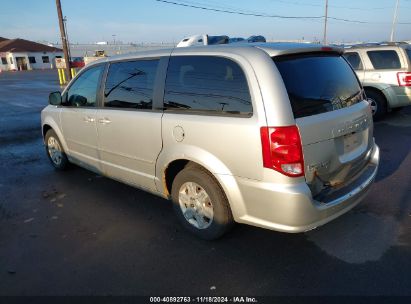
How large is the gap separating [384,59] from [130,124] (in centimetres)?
722

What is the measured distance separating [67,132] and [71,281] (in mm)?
2747

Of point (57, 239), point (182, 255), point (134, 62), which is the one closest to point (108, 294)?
point (182, 255)

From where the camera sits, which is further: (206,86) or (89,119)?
(89,119)

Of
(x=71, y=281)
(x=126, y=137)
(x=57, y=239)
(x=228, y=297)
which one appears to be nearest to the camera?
(x=228, y=297)

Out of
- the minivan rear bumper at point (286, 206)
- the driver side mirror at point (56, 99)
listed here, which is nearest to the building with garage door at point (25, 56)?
the driver side mirror at point (56, 99)

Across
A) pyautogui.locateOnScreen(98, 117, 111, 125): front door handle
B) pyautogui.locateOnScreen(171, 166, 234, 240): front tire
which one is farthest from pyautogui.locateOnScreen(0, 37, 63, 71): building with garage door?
pyautogui.locateOnScreen(171, 166, 234, 240): front tire

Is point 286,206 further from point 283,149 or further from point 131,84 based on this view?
point 131,84

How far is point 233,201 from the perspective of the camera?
3.09 metres

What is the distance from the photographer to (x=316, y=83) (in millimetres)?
3086

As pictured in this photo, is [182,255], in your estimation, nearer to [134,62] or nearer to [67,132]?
[134,62]

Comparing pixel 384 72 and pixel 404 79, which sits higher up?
pixel 384 72

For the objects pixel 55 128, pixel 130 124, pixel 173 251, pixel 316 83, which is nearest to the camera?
pixel 316 83

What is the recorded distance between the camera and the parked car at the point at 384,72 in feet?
27.1

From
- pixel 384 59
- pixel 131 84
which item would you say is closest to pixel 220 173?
pixel 131 84
